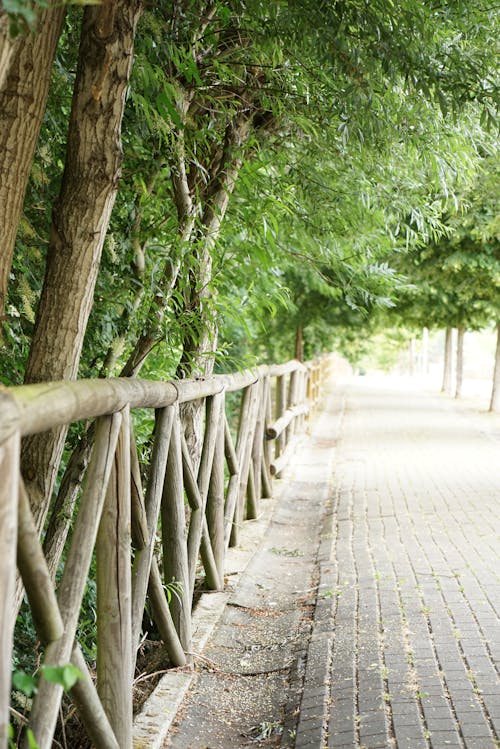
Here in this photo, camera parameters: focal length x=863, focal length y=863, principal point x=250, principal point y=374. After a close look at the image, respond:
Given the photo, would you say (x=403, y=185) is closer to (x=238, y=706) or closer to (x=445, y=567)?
(x=445, y=567)

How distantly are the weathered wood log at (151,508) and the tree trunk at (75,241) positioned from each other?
0.52 m

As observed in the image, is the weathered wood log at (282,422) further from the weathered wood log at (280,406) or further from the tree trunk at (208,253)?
the tree trunk at (208,253)

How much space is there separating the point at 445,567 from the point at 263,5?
445 centimetres

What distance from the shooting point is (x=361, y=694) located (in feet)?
14.0

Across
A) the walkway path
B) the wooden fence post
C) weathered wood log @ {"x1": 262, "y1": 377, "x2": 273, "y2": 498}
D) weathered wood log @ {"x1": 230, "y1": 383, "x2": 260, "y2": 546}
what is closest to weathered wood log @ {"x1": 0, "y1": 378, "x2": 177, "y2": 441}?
the walkway path

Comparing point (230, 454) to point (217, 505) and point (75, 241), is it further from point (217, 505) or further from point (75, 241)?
point (75, 241)

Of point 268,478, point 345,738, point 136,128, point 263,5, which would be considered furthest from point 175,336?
point 268,478

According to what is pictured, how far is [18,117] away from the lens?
3.30m

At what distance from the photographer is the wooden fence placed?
6.95ft

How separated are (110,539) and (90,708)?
634mm

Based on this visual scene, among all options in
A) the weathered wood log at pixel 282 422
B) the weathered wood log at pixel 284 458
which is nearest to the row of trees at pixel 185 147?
the weathered wood log at pixel 282 422

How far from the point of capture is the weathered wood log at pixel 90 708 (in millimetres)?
2941

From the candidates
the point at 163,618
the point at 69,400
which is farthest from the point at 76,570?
the point at 163,618

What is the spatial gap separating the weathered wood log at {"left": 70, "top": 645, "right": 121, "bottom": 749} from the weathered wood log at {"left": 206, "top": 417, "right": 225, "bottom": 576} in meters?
3.07
